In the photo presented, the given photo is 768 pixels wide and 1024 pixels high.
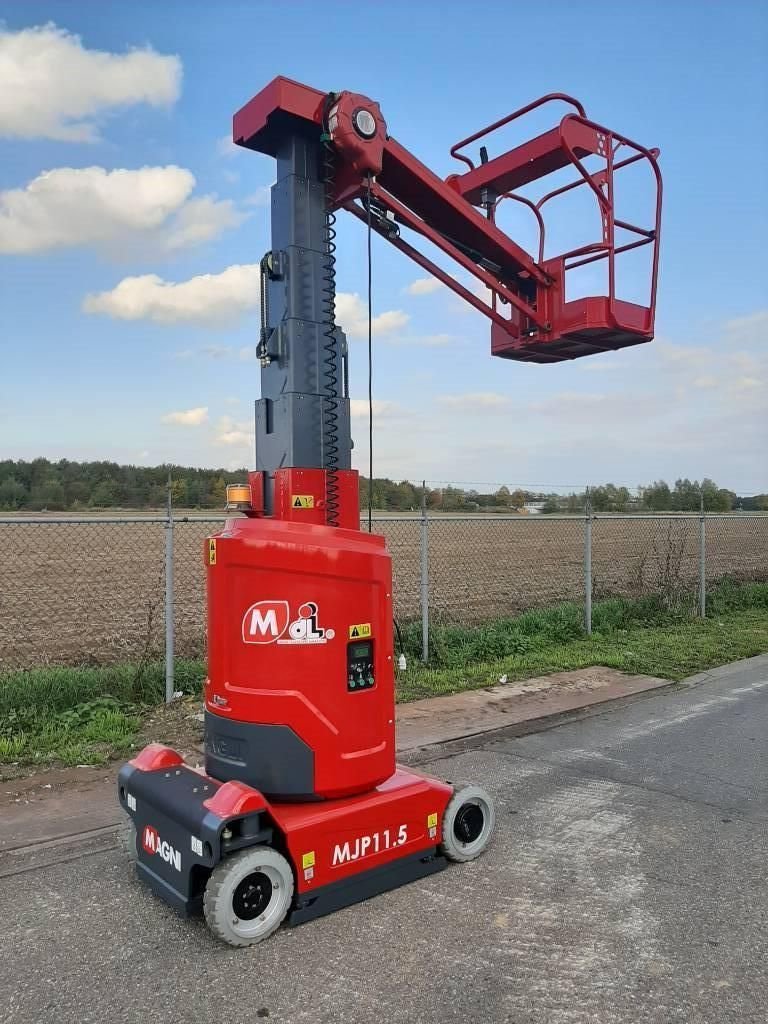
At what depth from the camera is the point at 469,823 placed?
148 inches

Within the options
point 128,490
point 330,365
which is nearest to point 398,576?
point 128,490

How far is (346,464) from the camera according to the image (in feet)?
12.3

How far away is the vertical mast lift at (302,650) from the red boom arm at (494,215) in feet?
0.06

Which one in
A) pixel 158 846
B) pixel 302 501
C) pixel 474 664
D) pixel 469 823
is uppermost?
pixel 302 501

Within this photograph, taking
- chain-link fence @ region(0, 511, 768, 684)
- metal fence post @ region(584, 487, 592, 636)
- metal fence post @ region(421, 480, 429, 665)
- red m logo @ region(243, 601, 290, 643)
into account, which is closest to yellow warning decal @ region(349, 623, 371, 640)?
red m logo @ region(243, 601, 290, 643)

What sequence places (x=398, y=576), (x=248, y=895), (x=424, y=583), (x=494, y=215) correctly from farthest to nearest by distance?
(x=398, y=576)
(x=424, y=583)
(x=494, y=215)
(x=248, y=895)

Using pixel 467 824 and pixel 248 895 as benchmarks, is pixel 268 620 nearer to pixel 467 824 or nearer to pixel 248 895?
pixel 248 895

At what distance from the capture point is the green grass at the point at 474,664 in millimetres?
5543

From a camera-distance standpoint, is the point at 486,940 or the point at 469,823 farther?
the point at 469,823

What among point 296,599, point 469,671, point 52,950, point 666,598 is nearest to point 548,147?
point 296,599

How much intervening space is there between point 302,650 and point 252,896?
98 cm

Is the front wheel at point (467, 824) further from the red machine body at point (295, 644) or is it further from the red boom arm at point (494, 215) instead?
the red boom arm at point (494, 215)

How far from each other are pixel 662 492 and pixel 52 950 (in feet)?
38.7

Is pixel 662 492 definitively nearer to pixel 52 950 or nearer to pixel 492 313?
pixel 492 313
